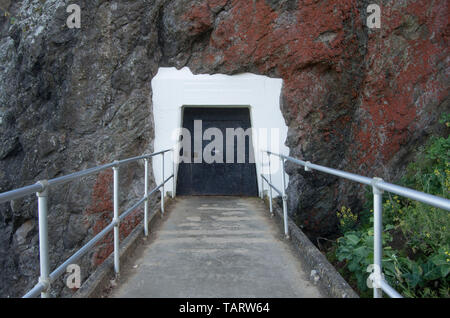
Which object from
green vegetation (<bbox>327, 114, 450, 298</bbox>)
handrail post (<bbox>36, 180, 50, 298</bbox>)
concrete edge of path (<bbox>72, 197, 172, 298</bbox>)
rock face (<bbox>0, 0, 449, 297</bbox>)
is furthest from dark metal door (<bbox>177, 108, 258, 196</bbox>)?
handrail post (<bbox>36, 180, 50, 298</bbox>)

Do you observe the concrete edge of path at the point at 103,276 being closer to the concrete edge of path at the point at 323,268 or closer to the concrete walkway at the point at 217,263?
the concrete walkway at the point at 217,263

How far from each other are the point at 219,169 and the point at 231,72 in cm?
204

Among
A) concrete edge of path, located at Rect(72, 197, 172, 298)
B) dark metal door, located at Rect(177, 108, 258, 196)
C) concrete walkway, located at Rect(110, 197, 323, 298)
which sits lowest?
concrete walkway, located at Rect(110, 197, 323, 298)

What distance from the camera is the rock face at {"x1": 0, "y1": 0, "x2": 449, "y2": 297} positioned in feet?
20.5

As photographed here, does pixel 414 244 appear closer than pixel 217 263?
No

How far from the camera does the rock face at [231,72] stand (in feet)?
20.5

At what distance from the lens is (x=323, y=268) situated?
2750 mm

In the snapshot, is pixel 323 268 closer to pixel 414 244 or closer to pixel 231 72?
pixel 414 244

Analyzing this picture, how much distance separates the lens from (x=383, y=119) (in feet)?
20.7

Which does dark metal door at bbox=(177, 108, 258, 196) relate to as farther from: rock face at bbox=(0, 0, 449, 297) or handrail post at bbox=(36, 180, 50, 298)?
handrail post at bbox=(36, 180, 50, 298)

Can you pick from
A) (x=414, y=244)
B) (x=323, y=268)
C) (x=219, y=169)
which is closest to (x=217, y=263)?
(x=323, y=268)

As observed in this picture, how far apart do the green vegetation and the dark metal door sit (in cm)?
207
